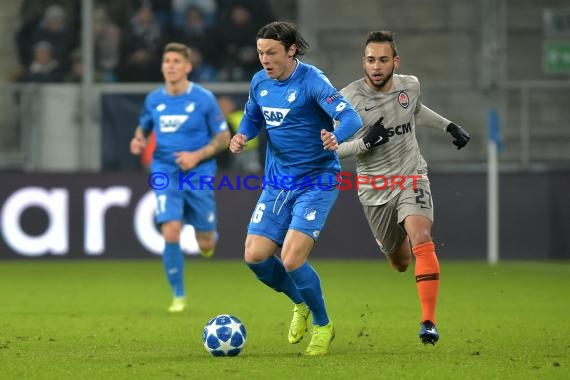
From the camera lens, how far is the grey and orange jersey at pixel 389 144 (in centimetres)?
901

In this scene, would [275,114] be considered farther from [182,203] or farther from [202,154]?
[182,203]

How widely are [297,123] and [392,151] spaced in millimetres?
897

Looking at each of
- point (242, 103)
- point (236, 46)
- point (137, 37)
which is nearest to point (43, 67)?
point (137, 37)

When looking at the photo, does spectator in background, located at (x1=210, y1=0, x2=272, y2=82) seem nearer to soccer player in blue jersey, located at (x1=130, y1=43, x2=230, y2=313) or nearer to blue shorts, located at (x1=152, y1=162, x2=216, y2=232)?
soccer player in blue jersey, located at (x1=130, y1=43, x2=230, y2=313)

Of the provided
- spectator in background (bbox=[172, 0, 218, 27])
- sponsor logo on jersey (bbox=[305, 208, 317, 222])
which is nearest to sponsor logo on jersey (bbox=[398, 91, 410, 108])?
sponsor logo on jersey (bbox=[305, 208, 317, 222])

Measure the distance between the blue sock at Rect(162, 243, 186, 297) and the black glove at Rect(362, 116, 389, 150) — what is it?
3441 millimetres

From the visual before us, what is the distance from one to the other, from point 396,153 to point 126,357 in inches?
96.0

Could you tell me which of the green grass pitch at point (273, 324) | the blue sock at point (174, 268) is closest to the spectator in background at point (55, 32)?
the green grass pitch at point (273, 324)

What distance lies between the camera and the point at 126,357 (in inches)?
316

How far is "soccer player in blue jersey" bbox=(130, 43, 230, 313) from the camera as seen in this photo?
11750mm

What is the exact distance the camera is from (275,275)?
8.67 meters

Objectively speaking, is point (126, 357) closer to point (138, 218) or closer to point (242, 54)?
point (138, 218)

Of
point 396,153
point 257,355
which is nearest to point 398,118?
point 396,153

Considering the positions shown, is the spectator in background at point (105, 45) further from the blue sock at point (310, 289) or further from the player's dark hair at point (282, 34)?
the blue sock at point (310, 289)
